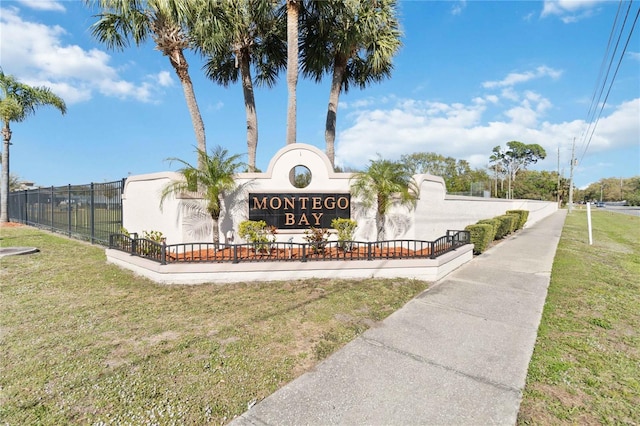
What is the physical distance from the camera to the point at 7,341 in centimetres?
352

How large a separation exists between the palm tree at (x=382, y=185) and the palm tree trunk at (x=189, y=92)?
485cm

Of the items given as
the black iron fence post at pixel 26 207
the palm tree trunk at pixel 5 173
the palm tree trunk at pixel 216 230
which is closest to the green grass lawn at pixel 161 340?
the palm tree trunk at pixel 216 230

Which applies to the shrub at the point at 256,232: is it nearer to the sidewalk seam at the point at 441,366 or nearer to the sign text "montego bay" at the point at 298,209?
the sign text "montego bay" at the point at 298,209

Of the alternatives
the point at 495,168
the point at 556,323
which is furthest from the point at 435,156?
the point at 556,323

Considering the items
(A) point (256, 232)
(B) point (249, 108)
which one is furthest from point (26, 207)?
(A) point (256, 232)

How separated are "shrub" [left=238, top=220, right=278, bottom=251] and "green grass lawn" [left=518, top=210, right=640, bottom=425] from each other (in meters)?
5.38

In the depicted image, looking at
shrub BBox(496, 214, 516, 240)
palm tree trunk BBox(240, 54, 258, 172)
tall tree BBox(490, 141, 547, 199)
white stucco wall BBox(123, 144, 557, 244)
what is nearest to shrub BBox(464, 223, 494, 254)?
white stucco wall BBox(123, 144, 557, 244)

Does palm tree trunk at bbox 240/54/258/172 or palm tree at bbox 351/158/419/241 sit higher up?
palm tree trunk at bbox 240/54/258/172

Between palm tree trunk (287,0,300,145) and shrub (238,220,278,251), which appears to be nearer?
shrub (238,220,278,251)

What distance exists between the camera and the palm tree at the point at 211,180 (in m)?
7.04

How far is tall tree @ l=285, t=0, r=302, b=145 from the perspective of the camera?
9.23 metres

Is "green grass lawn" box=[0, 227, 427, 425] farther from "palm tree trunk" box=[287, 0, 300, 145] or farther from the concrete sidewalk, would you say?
"palm tree trunk" box=[287, 0, 300, 145]

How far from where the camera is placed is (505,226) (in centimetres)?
1463

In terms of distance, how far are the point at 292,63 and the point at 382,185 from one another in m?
5.10
